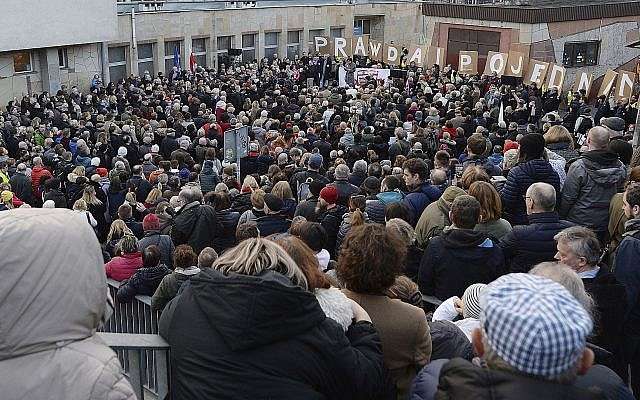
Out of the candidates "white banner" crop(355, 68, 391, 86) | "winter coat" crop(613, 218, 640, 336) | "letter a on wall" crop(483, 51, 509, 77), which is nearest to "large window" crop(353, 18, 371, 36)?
"letter a on wall" crop(483, 51, 509, 77)

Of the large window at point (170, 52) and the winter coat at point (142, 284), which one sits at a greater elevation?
the large window at point (170, 52)

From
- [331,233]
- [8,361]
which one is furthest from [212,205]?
[8,361]

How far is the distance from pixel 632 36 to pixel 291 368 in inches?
1213

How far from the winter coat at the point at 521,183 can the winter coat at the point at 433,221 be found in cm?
87

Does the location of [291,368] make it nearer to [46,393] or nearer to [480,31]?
[46,393]

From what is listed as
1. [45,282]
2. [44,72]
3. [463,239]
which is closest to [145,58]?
[44,72]

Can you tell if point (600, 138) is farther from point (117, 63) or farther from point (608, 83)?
point (117, 63)

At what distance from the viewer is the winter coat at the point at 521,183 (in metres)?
6.67

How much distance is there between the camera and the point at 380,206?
7.13 metres

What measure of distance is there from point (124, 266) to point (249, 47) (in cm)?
2893

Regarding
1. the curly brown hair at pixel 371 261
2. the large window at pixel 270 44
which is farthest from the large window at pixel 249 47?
Result: the curly brown hair at pixel 371 261

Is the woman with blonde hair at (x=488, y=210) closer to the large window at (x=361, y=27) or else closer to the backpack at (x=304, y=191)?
the backpack at (x=304, y=191)

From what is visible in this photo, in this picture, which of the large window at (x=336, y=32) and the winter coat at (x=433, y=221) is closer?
the winter coat at (x=433, y=221)

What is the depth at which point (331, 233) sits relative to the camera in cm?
700
